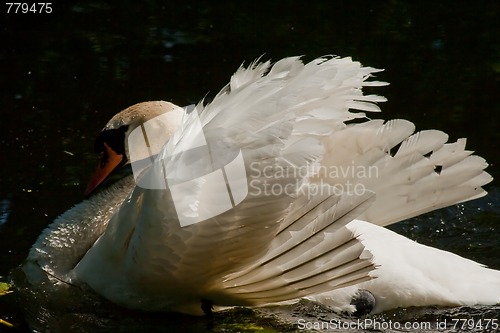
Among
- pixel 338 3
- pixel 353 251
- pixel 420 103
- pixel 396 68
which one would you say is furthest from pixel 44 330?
pixel 338 3

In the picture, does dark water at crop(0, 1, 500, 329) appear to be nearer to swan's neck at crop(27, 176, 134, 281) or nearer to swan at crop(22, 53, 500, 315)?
swan's neck at crop(27, 176, 134, 281)

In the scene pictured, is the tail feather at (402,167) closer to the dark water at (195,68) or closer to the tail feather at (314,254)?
the dark water at (195,68)

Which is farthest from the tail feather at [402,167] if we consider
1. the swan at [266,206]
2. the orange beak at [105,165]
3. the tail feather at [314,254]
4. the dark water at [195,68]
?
A: the orange beak at [105,165]

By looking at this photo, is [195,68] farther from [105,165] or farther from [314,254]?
[314,254]

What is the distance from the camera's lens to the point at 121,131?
5633 mm

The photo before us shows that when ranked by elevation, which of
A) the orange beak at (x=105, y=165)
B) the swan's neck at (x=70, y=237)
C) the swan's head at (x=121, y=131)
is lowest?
the swan's neck at (x=70, y=237)

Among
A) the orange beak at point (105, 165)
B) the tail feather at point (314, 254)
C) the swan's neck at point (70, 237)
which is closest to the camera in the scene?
the tail feather at point (314, 254)

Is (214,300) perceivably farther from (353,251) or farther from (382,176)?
(382,176)

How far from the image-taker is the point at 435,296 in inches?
197

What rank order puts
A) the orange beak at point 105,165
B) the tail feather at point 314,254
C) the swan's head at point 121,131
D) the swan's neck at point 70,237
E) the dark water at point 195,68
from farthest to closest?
the dark water at point 195,68 → the orange beak at point 105,165 → the swan's head at point 121,131 → the swan's neck at point 70,237 → the tail feather at point 314,254

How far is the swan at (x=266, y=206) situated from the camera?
14.0 feet

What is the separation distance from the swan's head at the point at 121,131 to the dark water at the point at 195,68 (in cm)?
66

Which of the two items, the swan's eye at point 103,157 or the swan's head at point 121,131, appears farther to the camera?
the swan's eye at point 103,157

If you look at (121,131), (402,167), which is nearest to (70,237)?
(121,131)
